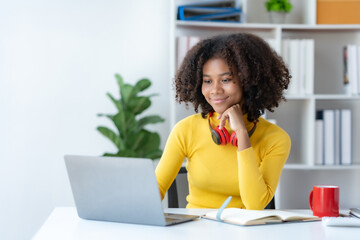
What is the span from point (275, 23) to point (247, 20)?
0.18 metres

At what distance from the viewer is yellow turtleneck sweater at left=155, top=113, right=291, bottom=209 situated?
175 cm

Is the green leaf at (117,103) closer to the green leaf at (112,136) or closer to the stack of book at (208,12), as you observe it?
the green leaf at (112,136)

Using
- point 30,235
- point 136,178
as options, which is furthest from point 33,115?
point 136,178

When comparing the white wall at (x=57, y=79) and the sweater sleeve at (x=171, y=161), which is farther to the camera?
the white wall at (x=57, y=79)

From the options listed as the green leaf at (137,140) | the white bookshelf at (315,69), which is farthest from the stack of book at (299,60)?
the green leaf at (137,140)

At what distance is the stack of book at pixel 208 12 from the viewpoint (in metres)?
3.05

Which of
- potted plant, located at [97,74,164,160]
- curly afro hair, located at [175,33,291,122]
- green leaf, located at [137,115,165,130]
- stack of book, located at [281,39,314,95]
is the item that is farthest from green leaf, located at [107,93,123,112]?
curly afro hair, located at [175,33,291,122]

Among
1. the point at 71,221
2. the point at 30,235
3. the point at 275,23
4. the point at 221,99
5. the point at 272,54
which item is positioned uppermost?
the point at 275,23

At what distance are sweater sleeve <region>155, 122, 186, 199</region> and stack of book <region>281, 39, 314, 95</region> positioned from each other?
1.45m

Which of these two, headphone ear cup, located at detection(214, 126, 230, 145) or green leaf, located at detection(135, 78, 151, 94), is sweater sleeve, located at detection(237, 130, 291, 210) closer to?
headphone ear cup, located at detection(214, 126, 230, 145)

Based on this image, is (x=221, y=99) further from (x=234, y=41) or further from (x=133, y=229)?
(x=133, y=229)

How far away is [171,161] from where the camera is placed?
70.6 inches

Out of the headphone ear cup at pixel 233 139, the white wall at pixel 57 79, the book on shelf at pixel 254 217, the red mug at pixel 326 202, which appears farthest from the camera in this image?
the white wall at pixel 57 79

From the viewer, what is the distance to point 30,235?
3.24 m
